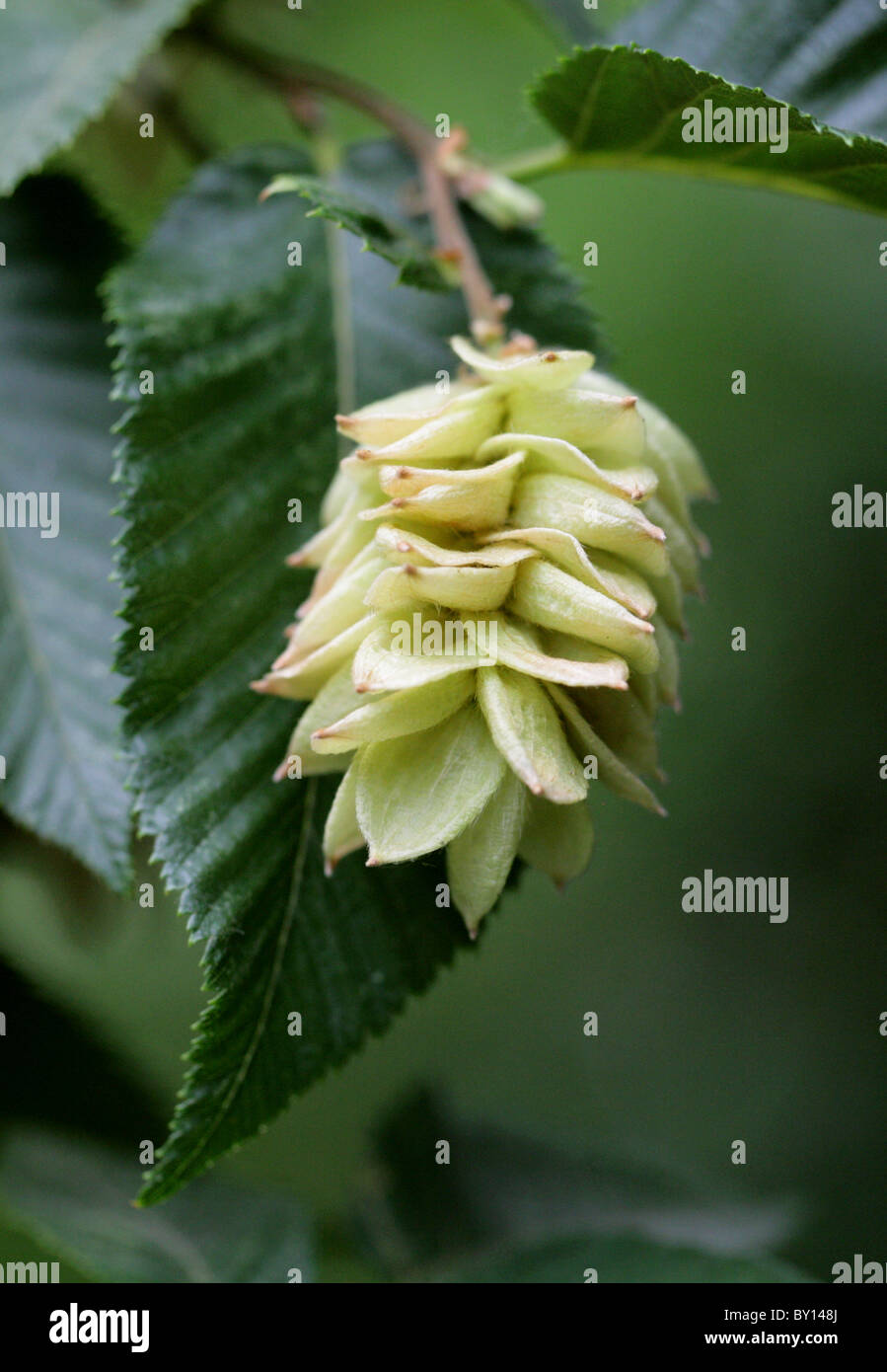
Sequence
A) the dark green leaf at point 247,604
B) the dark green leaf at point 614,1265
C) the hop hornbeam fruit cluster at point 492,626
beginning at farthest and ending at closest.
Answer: the dark green leaf at point 614,1265, the dark green leaf at point 247,604, the hop hornbeam fruit cluster at point 492,626

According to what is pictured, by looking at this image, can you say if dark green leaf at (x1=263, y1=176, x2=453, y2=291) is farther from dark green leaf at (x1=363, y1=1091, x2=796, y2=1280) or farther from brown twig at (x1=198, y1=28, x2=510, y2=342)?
dark green leaf at (x1=363, y1=1091, x2=796, y2=1280)

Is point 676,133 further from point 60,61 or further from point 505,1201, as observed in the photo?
point 505,1201

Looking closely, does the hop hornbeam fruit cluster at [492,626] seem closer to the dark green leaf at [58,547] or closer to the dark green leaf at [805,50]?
the dark green leaf at [58,547]

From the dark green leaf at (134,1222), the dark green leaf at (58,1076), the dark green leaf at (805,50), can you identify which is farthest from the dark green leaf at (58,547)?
the dark green leaf at (805,50)

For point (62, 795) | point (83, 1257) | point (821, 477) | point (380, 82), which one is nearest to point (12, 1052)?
point (83, 1257)

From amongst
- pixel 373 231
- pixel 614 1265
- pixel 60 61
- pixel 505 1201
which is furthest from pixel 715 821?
pixel 60 61

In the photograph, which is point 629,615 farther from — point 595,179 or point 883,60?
point 595,179
